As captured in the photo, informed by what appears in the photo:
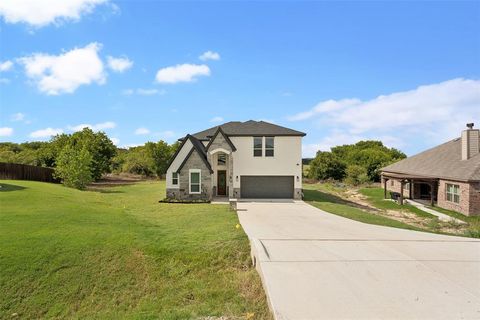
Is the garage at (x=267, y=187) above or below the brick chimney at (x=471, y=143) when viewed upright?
below

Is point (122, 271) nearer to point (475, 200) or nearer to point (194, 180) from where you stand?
point (194, 180)

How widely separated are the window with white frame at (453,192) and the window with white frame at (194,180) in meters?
19.5

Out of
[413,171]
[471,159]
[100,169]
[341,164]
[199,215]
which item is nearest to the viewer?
[199,215]

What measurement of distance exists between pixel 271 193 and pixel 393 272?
17.0m

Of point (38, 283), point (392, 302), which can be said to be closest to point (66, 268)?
point (38, 283)

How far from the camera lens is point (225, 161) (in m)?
25.2

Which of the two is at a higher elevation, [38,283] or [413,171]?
[413,171]

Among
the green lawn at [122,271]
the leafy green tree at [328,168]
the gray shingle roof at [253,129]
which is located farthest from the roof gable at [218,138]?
the leafy green tree at [328,168]

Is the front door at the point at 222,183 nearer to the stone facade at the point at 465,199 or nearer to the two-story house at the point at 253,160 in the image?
the two-story house at the point at 253,160

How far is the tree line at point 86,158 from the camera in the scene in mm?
30359

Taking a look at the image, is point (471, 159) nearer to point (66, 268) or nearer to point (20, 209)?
point (66, 268)

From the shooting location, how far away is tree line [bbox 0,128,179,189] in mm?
30359

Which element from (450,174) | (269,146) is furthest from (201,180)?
(450,174)

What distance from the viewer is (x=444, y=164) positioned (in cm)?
2583
